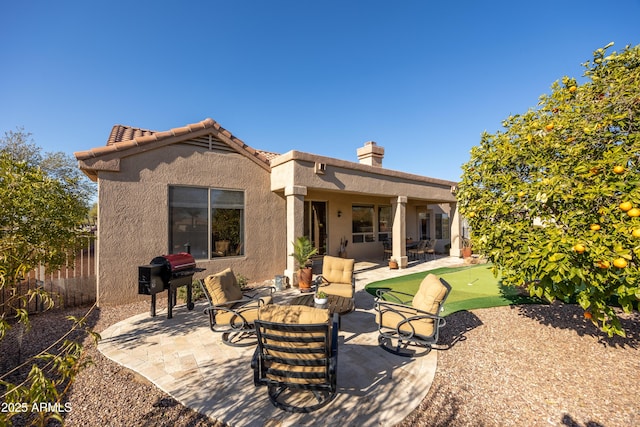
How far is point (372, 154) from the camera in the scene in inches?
538

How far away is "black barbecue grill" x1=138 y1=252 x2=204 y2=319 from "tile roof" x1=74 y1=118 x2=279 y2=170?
3315mm

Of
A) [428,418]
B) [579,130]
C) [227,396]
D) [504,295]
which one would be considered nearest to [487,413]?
[428,418]

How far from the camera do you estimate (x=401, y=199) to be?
12078 millimetres

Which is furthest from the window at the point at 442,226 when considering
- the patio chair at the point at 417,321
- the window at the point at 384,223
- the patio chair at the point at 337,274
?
the patio chair at the point at 417,321

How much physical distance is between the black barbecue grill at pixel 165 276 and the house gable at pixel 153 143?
9.97 ft

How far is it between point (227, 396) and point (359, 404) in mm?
1714

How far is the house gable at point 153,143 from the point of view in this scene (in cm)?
679

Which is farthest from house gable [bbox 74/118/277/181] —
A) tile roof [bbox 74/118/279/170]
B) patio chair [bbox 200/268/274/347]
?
patio chair [bbox 200/268/274/347]

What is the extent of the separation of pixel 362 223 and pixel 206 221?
8603 millimetres

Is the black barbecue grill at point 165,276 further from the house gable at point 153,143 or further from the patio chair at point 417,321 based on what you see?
the patio chair at point 417,321

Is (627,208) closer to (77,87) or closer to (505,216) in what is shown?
(505,216)

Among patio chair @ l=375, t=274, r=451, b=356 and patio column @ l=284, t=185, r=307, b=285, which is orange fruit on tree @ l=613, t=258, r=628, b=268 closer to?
patio chair @ l=375, t=274, r=451, b=356

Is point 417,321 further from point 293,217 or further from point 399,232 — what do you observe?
point 399,232

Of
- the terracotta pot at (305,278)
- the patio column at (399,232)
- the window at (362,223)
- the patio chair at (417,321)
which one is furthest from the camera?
the window at (362,223)
